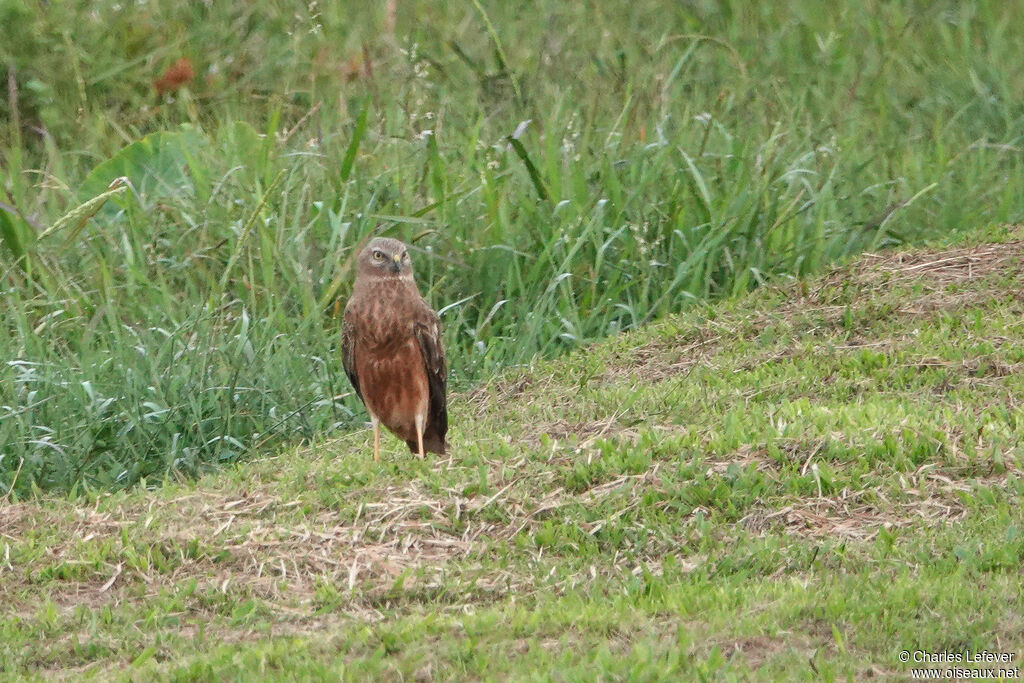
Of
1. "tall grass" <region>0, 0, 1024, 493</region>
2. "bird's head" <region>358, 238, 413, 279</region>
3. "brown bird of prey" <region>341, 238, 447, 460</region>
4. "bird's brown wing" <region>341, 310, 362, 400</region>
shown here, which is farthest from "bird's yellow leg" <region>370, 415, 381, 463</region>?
"tall grass" <region>0, 0, 1024, 493</region>

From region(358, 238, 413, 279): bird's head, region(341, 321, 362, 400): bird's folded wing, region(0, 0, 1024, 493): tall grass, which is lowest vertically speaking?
region(0, 0, 1024, 493): tall grass

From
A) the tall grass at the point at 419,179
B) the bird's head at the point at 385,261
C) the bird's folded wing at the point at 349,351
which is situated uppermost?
the bird's head at the point at 385,261

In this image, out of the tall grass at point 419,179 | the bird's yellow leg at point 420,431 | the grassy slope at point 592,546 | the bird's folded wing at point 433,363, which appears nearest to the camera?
the grassy slope at point 592,546

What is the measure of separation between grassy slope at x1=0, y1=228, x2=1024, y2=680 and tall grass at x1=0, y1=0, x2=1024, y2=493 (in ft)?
2.81

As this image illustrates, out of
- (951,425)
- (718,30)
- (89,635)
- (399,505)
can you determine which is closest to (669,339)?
(951,425)

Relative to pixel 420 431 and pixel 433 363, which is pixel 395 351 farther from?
pixel 420 431

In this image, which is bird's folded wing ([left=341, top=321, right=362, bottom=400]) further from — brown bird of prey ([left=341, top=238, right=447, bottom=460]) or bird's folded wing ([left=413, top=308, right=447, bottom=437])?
bird's folded wing ([left=413, top=308, right=447, bottom=437])

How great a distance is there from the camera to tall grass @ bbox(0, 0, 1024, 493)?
6840 mm

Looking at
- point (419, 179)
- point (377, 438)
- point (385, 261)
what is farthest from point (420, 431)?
point (419, 179)

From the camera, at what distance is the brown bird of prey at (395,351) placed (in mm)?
5906

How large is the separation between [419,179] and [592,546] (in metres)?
4.12

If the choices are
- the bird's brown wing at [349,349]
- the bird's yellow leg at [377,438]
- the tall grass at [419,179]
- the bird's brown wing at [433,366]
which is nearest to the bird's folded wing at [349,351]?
the bird's brown wing at [349,349]

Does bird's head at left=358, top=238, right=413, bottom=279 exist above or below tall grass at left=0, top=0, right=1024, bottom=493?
above

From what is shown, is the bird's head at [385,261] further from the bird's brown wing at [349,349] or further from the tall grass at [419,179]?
the tall grass at [419,179]
